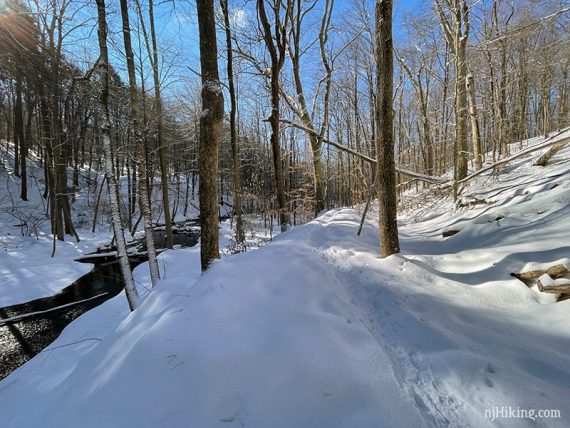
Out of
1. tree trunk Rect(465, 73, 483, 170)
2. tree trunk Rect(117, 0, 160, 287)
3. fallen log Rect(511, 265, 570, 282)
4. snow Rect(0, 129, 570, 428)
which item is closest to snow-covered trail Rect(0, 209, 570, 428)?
snow Rect(0, 129, 570, 428)

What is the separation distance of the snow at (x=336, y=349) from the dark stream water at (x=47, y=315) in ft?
5.24

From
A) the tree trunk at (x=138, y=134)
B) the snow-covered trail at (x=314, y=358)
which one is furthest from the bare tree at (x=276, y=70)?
the snow-covered trail at (x=314, y=358)

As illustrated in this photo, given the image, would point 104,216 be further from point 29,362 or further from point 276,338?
point 276,338

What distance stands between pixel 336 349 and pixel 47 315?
9307mm

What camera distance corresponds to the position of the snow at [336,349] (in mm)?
2088

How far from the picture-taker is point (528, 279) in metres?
3.44

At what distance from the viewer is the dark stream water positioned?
627 cm

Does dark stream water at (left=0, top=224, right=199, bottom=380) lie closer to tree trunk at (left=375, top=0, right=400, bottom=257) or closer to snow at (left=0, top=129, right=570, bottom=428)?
snow at (left=0, top=129, right=570, bottom=428)

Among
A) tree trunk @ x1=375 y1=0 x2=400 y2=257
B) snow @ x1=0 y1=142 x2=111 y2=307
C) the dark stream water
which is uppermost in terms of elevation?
tree trunk @ x1=375 y1=0 x2=400 y2=257

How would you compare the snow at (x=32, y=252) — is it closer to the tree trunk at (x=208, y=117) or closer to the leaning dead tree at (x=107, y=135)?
the leaning dead tree at (x=107, y=135)

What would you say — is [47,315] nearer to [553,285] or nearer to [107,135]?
[107,135]

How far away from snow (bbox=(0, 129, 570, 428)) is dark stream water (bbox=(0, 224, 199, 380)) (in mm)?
1597

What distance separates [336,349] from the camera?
8.52 feet

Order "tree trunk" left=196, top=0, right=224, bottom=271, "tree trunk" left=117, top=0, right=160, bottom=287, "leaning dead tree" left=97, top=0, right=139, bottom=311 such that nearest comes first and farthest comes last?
"tree trunk" left=196, top=0, right=224, bottom=271
"leaning dead tree" left=97, top=0, right=139, bottom=311
"tree trunk" left=117, top=0, right=160, bottom=287
